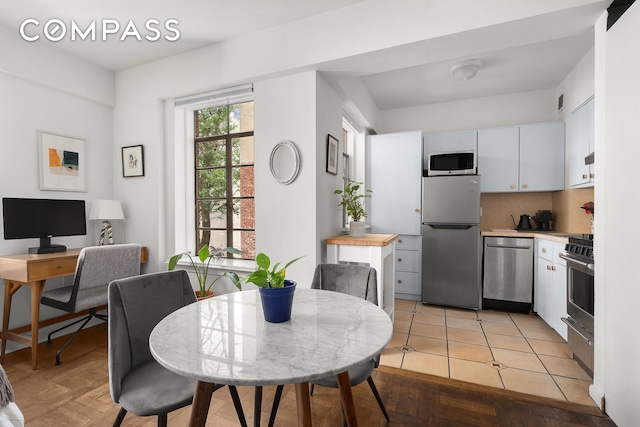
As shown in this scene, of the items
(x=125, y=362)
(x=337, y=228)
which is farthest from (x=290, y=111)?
(x=125, y=362)

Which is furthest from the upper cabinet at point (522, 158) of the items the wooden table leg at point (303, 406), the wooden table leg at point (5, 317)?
the wooden table leg at point (5, 317)

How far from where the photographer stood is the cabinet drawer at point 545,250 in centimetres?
307

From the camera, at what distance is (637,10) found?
157 centimetres

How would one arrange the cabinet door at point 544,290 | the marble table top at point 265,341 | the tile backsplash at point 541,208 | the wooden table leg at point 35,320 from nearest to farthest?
the marble table top at point 265,341 < the wooden table leg at point 35,320 < the cabinet door at point 544,290 < the tile backsplash at point 541,208

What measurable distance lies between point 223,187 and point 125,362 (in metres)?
2.28

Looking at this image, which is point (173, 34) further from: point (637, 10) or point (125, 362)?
point (637, 10)

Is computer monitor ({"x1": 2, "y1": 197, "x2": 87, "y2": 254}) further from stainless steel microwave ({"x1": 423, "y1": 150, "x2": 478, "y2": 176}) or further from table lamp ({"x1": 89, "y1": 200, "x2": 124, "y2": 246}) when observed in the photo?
stainless steel microwave ({"x1": 423, "y1": 150, "x2": 478, "y2": 176})

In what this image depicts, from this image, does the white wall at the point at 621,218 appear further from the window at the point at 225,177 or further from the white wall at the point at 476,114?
the window at the point at 225,177

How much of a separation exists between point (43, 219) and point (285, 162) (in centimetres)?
221

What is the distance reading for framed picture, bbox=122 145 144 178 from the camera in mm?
3387

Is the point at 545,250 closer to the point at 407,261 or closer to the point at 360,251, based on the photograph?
the point at 407,261

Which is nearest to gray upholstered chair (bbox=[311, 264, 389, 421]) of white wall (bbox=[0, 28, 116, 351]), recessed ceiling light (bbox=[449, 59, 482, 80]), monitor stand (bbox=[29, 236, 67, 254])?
monitor stand (bbox=[29, 236, 67, 254])

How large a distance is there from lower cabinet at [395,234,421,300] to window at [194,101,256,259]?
196 centimetres

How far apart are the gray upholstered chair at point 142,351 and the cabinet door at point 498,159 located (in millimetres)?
3743
